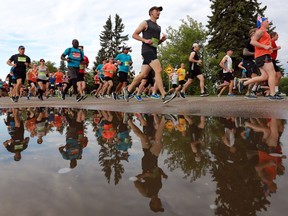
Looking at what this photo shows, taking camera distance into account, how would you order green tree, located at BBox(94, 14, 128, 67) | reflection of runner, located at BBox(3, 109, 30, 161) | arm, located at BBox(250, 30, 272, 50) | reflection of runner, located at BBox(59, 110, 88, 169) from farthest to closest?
green tree, located at BBox(94, 14, 128, 67), arm, located at BBox(250, 30, 272, 50), reflection of runner, located at BBox(3, 109, 30, 161), reflection of runner, located at BBox(59, 110, 88, 169)

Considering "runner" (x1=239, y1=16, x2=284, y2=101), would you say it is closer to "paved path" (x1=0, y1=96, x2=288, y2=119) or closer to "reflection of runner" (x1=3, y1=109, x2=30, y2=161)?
"paved path" (x1=0, y1=96, x2=288, y2=119)

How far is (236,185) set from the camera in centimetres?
130

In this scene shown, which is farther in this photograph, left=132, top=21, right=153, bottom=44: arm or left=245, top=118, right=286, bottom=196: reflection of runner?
left=132, top=21, right=153, bottom=44: arm

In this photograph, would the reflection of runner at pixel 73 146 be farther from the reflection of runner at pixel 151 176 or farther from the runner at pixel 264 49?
the runner at pixel 264 49

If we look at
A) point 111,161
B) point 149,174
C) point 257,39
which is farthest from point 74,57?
point 149,174

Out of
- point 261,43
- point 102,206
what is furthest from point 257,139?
point 261,43

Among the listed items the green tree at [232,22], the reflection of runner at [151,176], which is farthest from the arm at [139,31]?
the green tree at [232,22]

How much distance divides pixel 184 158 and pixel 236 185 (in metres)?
0.58

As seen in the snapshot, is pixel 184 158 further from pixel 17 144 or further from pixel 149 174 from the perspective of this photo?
pixel 17 144

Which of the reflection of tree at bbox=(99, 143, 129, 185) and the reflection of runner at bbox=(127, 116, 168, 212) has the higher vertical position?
the reflection of runner at bbox=(127, 116, 168, 212)

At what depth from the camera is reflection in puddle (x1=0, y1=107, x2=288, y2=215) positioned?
1132mm

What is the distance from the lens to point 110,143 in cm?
243

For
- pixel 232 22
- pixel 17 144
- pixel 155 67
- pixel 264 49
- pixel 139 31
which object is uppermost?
pixel 232 22

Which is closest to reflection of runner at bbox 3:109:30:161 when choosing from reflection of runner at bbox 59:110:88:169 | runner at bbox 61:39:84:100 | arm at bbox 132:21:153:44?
reflection of runner at bbox 59:110:88:169
